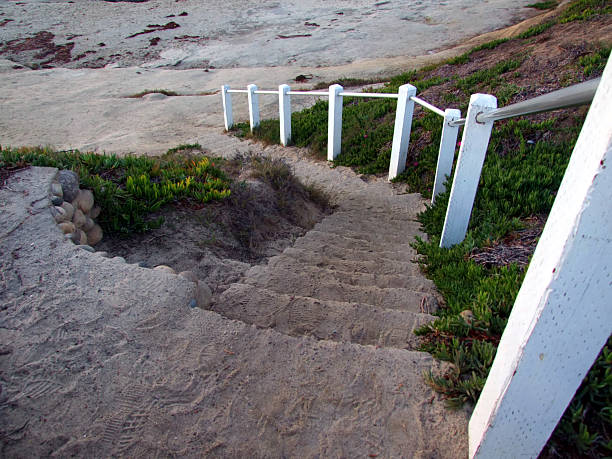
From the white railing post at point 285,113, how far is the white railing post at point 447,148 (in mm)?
5324

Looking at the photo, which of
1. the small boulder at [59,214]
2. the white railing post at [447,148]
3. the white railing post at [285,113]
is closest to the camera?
the small boulder at [59,214]

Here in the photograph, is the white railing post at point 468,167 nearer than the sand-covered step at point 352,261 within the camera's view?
Yes

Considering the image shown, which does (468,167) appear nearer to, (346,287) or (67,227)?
(346,287)

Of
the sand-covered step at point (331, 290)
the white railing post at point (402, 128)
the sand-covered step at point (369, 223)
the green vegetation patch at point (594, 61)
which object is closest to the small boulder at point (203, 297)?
the sand-covered step at point (331, 290)

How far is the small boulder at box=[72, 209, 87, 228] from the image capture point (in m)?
3.47

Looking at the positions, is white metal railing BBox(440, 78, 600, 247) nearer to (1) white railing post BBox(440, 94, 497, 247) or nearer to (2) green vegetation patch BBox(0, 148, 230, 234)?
(1) white railing post BBox(440, 94, 497, 247)

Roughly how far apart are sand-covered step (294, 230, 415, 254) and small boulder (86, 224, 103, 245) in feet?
6.59

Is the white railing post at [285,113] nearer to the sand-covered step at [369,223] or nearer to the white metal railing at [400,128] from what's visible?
the white metal railing at [400,128]

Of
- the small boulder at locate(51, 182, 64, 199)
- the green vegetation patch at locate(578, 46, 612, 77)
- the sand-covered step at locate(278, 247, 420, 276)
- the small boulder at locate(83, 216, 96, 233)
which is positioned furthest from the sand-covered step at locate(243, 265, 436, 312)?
the green vegetation patch at locate(578, 46, 612, 77)

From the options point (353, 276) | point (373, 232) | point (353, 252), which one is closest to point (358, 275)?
point (353, 276)

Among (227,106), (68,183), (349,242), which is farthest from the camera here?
(227,106)

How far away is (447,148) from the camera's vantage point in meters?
4.86

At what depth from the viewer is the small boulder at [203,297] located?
259 centimetres

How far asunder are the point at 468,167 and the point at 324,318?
1974 millimetres
